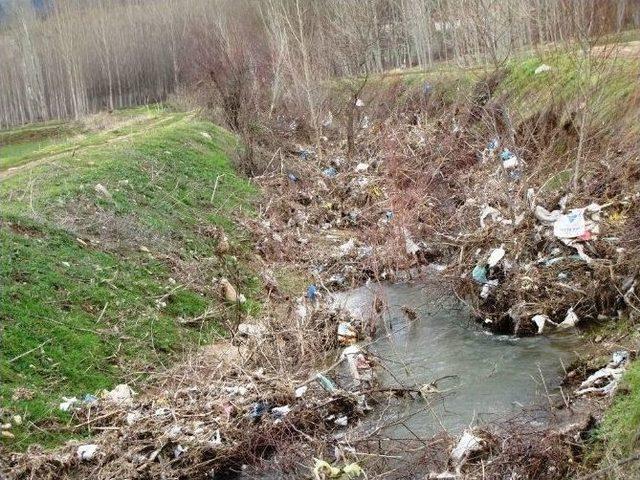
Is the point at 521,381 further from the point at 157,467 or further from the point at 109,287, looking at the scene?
the point at 109,287

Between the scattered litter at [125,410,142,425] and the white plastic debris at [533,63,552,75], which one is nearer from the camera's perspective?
the scattered litter at [125,410,142,425]

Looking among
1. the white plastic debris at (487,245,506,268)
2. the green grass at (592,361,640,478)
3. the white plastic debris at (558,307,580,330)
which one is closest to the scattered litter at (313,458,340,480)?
the green grass at (592,361,640,478)

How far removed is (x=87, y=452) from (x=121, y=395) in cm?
95

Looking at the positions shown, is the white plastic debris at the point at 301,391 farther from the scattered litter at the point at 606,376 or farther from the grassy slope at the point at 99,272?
the scattered litter at the point at 606,376

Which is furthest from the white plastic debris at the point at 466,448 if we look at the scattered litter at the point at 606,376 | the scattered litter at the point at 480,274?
the scattered litter at the point at 480,274

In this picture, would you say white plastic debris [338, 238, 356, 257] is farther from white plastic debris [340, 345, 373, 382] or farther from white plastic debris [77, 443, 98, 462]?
white plastic debris [77, 443, 98, 462]

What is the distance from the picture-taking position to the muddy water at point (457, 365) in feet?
→ 18.0

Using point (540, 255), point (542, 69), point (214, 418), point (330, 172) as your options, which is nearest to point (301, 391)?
point (214, 418)

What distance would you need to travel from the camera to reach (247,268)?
1008 cm

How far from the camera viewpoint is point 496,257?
7.41m

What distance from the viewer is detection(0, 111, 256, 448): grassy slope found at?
21.3ft

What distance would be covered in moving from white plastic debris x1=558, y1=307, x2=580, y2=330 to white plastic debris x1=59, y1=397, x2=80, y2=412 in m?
4.54

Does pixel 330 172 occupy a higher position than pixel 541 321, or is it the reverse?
pixel 330 172

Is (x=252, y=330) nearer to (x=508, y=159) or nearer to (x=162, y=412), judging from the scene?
(x=162, y=412)
